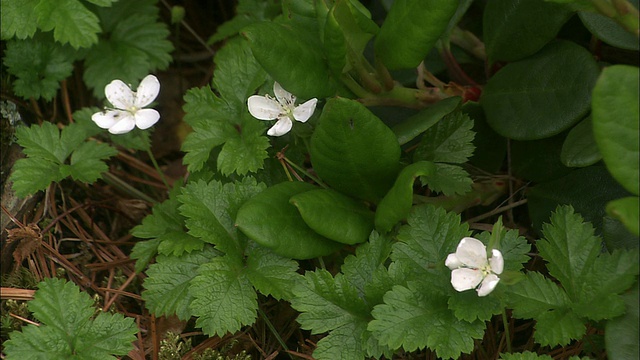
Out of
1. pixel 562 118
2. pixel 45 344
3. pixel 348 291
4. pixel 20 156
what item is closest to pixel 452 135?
pixel 562 118

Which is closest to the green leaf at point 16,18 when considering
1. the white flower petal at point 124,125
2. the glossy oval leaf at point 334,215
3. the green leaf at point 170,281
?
the white flower petal at point 124,125

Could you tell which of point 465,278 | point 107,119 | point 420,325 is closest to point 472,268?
point 465,278

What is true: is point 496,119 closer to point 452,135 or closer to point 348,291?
point 452,135

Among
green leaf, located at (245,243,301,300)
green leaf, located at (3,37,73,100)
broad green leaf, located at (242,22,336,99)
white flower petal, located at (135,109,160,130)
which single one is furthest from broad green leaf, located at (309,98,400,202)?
green leaf, located at (3,37,73,100)

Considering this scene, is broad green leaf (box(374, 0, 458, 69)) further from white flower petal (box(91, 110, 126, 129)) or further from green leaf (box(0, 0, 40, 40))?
green leaf (box(0, 0, 40, 40))

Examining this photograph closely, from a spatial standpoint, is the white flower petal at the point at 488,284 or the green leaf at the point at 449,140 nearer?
the white flower petal at the point at 488,284

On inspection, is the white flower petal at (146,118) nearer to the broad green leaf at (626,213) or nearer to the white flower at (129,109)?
the white flower at (129,109)
